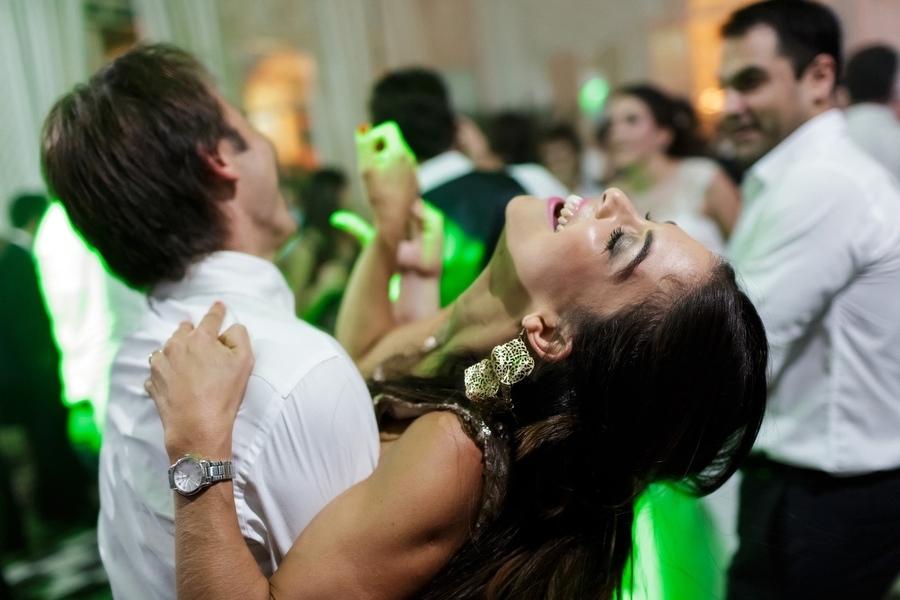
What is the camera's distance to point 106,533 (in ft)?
4.42

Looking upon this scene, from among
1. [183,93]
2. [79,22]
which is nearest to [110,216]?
[183,93]

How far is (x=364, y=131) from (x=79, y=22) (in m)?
2.14

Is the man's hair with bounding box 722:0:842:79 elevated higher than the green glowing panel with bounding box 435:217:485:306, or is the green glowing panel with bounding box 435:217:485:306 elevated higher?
the man's hair with bounding box 722:0:842:79

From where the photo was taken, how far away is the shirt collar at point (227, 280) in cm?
135

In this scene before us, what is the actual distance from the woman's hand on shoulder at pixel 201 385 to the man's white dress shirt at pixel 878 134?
9.84ft

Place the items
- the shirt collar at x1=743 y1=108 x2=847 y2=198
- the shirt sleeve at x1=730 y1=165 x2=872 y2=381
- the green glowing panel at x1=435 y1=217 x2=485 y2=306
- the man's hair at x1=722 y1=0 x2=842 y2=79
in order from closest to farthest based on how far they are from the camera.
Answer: the shirt sleeve at x1=730 y1=165 x2=872 y2=381 → the shirt collar at x1=743 y1=108 x2=847 y2=198 → the man's hair at x1=722 y1=0 x2=842 y2=79 → the green glowing panel at x1=435 y1=217 x2=485 y2=306

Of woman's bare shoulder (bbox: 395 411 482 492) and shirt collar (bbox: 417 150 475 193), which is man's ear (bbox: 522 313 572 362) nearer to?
woman's bare shoulder (bbox: 395 411 482 492)

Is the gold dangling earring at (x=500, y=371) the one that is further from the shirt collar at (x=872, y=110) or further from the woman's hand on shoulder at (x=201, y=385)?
the shirt collar at (x=872, y=110)

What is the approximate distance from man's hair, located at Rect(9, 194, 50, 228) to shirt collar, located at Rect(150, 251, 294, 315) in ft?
7.00

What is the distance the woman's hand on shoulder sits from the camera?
109 cm

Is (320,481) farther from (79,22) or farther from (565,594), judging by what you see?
(79,22)

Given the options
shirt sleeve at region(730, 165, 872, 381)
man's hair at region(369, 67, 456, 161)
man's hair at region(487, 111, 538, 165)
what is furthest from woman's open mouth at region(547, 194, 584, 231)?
man's hair at region(487, 111, 538, 165)

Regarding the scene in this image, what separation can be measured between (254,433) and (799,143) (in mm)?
1568

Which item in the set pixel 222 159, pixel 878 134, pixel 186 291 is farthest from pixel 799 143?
pixel 878 134
